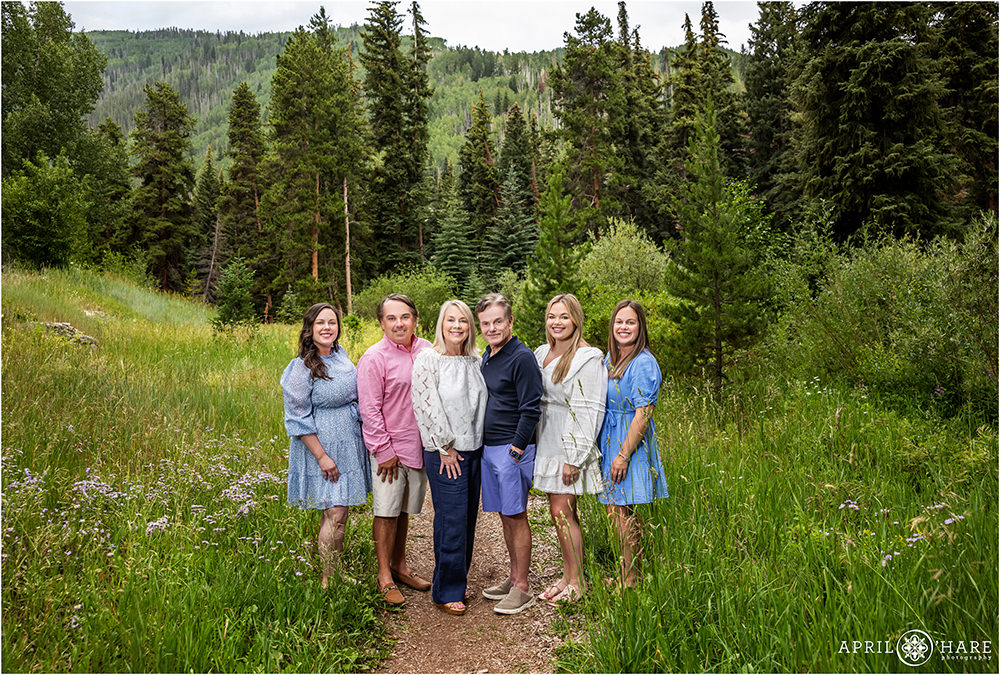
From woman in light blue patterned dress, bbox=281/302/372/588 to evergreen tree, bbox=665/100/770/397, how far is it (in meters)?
5.66

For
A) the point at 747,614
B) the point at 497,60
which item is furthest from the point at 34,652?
the point at 497,60

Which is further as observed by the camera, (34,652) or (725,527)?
(725,527)

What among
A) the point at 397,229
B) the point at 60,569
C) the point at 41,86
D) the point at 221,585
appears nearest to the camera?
the point at 221,585

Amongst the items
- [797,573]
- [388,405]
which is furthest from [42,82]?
[797,573]

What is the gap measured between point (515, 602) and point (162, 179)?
3859 cm

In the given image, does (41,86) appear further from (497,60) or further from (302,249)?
(497,60)

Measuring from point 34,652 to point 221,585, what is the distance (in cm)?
80

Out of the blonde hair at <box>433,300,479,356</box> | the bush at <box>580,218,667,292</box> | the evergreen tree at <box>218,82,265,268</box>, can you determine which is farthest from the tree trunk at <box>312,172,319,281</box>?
the blonde hair at <box>433,300,479,356</box>

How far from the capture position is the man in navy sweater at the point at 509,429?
3.52m

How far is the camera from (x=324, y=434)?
3.71m

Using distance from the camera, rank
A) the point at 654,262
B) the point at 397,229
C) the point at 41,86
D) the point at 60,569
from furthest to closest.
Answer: the point at 397,229
the point at 41,86
the point at 654,262
the point at 60,569

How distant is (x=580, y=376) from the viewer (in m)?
3.53

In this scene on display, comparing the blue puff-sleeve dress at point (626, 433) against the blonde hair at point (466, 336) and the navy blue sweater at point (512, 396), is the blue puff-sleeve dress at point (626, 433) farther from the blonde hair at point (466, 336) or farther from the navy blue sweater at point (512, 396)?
the blonde hair at point (466, 336)

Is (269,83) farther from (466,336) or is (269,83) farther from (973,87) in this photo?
(466,336)
